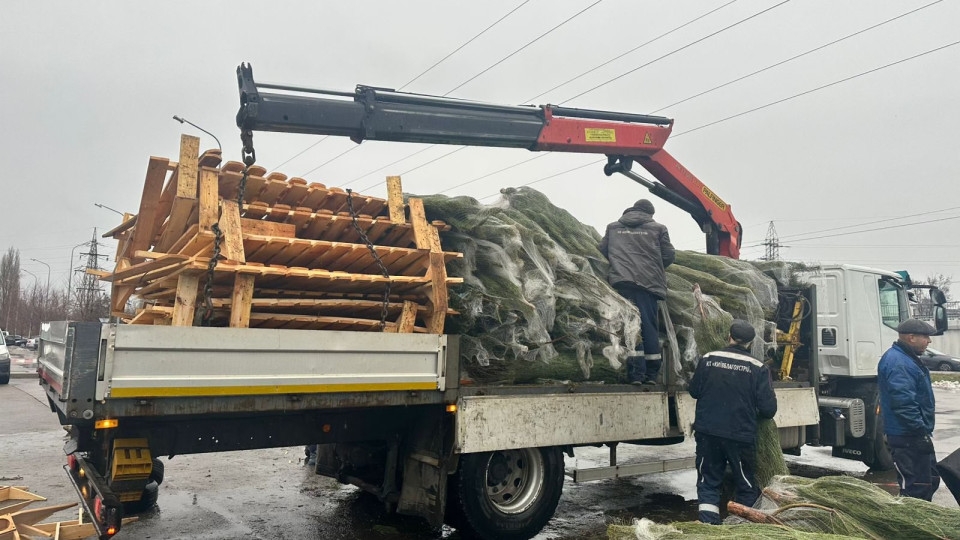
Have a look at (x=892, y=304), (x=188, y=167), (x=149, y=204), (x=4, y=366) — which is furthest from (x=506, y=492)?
(x=4, y=366)

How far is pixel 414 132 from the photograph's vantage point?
585 centimetres

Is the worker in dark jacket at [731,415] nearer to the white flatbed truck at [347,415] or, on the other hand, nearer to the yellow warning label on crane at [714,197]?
the white flatbed truck at [347,415]

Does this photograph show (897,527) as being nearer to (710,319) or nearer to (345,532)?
(710,319)

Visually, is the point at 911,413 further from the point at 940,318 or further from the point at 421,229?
the point at 421,229

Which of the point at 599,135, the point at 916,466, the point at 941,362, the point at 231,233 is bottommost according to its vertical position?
the point at 916,466

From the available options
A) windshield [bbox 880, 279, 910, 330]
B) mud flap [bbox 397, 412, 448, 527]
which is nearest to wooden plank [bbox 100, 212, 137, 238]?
mud flap [bbox 397, 412, 448, 527]

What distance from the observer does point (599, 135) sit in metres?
7.16

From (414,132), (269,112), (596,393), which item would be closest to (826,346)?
(596,393)

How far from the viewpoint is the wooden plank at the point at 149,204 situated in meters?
4.87

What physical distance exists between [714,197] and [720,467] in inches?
169

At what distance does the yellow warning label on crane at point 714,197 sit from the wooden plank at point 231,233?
5910 mm

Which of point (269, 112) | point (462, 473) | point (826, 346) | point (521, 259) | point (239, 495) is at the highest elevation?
point (269, 112)

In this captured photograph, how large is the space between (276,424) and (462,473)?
140cm

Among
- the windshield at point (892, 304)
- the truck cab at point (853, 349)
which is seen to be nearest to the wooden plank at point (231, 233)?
the truck cab at point (853, 349)
